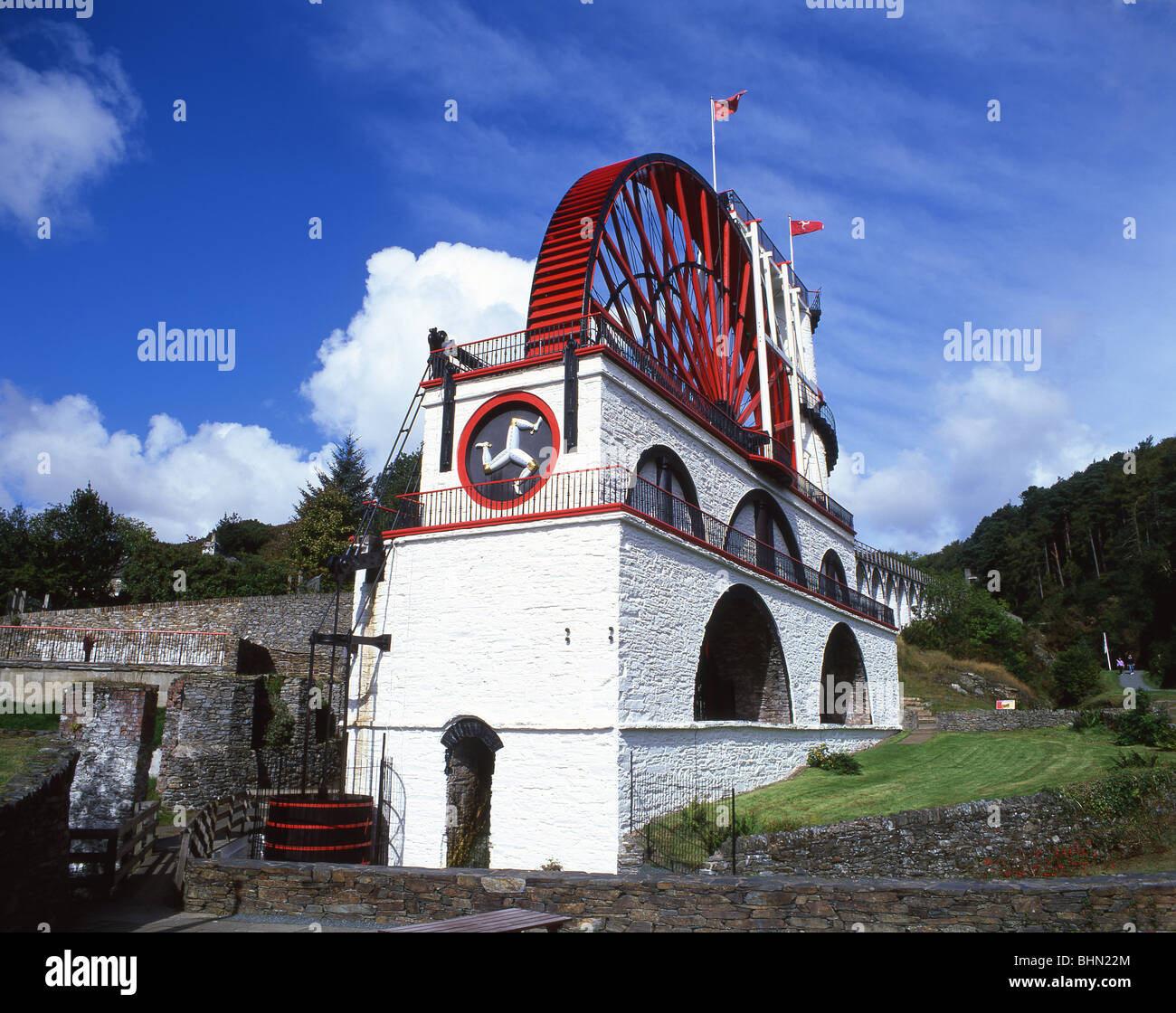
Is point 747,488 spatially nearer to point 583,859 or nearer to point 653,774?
point 653,774

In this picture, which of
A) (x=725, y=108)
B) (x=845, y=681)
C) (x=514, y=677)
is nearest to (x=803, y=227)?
(x=725, y=108)

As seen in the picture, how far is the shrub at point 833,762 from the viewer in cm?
1828

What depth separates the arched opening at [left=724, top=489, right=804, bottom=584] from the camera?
65.7 feet

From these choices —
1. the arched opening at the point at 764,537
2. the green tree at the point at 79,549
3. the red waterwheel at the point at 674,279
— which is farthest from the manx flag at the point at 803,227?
the green tree at the point at 79,549

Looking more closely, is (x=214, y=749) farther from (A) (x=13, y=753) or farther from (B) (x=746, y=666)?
(B) (x=746, y=666)

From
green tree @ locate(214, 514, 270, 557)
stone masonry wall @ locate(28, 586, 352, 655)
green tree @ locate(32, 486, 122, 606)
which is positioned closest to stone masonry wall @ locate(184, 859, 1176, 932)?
stone masonry wall @ locate(28, 586, 352, 655)

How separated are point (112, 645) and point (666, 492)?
51.6 ft

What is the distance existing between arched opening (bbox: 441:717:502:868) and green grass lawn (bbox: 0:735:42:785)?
6.23 meters

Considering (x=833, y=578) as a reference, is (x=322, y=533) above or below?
above

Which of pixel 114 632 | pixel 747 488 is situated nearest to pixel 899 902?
pixel 747 488

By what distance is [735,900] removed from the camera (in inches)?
275

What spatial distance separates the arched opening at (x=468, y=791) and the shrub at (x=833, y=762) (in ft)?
28.1

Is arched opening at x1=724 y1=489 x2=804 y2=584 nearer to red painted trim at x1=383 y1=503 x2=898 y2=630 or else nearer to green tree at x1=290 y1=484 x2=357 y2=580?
red painted trim at x1=383 y1=503 x2=898 y2=630
